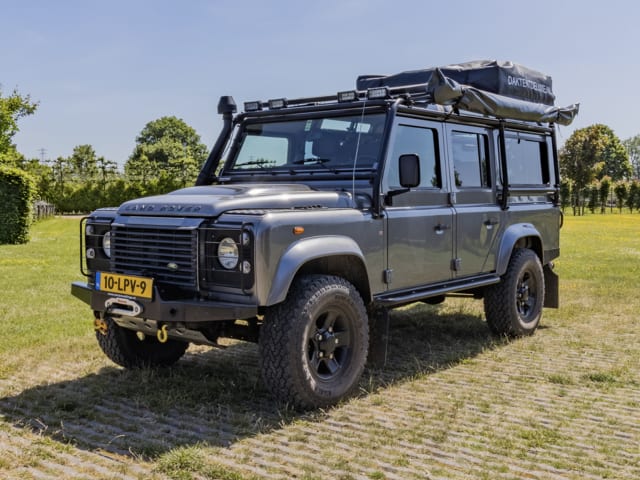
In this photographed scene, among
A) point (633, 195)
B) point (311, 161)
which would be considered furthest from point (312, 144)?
point (633, 195)

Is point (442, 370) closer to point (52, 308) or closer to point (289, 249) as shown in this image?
point (289, 249)

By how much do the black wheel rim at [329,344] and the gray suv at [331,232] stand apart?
1cm

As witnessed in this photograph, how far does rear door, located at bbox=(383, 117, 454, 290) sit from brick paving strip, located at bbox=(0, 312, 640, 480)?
900mm

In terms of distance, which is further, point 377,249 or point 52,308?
point 52,308

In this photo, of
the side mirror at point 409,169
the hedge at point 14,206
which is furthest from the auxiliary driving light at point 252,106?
the hedge at point 14,206

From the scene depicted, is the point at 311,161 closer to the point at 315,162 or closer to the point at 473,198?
the point at 315,162

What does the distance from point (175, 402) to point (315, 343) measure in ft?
3.74

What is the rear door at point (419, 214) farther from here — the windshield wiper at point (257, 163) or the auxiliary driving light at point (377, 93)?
the windshield wiper at point (257, 163)

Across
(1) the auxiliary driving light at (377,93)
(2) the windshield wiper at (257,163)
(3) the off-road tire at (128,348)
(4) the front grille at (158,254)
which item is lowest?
(3) the off-road tire at (128,348)

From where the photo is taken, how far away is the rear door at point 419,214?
5.59 metres

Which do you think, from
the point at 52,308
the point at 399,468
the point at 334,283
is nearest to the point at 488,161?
the point at 334,283

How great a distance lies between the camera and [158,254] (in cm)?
485

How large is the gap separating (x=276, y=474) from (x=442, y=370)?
8.73ft

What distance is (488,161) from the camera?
23.0 ft
